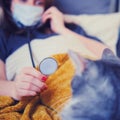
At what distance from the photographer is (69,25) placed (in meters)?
1.16

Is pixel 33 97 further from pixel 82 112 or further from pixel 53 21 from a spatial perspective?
pixel 53 21

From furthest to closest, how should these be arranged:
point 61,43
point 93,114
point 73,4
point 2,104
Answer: point 73,4 → point 61,43 → point 2,104 → point 93,114

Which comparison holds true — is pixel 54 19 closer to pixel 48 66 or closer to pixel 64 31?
pixel 64 31

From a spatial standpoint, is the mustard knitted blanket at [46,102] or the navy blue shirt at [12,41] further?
the navy blue shirt at [12,41]

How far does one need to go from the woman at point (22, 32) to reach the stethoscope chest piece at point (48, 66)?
53mm

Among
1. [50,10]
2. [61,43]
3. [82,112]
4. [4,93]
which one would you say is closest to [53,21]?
[50,10]

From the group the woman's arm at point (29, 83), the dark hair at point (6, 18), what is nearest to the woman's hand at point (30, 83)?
the woman's arm at point (29, 83)

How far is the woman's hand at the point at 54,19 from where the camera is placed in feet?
3.52

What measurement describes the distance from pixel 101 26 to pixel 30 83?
478mm

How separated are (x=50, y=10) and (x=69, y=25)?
0.10 meters

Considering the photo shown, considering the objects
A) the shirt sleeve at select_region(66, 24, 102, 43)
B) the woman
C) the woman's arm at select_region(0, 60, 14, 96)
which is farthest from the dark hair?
the woman's arm at select_region(0, 60, 14, 96)

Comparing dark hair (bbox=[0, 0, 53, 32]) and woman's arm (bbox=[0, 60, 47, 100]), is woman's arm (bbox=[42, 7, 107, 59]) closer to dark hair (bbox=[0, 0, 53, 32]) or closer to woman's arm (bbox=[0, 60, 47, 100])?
dark hair (bbox=[0, 0, 53, 32])

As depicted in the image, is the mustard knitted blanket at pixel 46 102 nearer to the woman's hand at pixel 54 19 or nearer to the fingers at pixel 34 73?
the fingers at pixel 34 73

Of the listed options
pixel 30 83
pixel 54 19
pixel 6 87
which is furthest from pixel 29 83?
pixel 54 19
